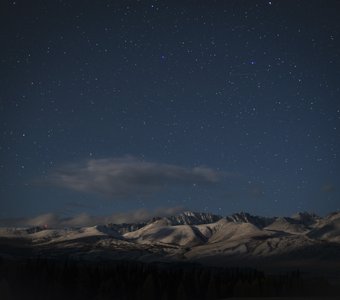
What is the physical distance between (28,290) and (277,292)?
80.1 m

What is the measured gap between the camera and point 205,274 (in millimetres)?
187000

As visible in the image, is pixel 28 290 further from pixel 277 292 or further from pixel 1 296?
pixel 277 292

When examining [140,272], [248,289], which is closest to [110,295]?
[140,272]

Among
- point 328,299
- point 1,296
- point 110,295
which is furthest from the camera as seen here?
point 110,295

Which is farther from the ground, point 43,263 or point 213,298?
point 43,263

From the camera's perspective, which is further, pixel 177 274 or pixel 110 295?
pixel 177 274

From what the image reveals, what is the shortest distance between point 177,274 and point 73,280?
41058 mm

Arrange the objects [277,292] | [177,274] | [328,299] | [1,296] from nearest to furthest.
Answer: [328,299], [1,296], [277,292], [177,274]

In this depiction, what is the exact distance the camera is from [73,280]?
144125 millimetres

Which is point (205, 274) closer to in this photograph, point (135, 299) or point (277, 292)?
point (277, 292)

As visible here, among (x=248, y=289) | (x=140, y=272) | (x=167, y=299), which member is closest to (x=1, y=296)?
(x=167, y=299)

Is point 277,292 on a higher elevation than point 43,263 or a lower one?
lower

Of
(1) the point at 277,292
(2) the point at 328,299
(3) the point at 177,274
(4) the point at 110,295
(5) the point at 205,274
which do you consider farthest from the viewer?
(5) the point at 205,274

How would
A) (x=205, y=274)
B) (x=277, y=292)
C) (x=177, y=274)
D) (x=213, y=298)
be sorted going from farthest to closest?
(x=205, y=274) → (x=177, y=274) → (x=277, y=292) → (x=213, y=298)
